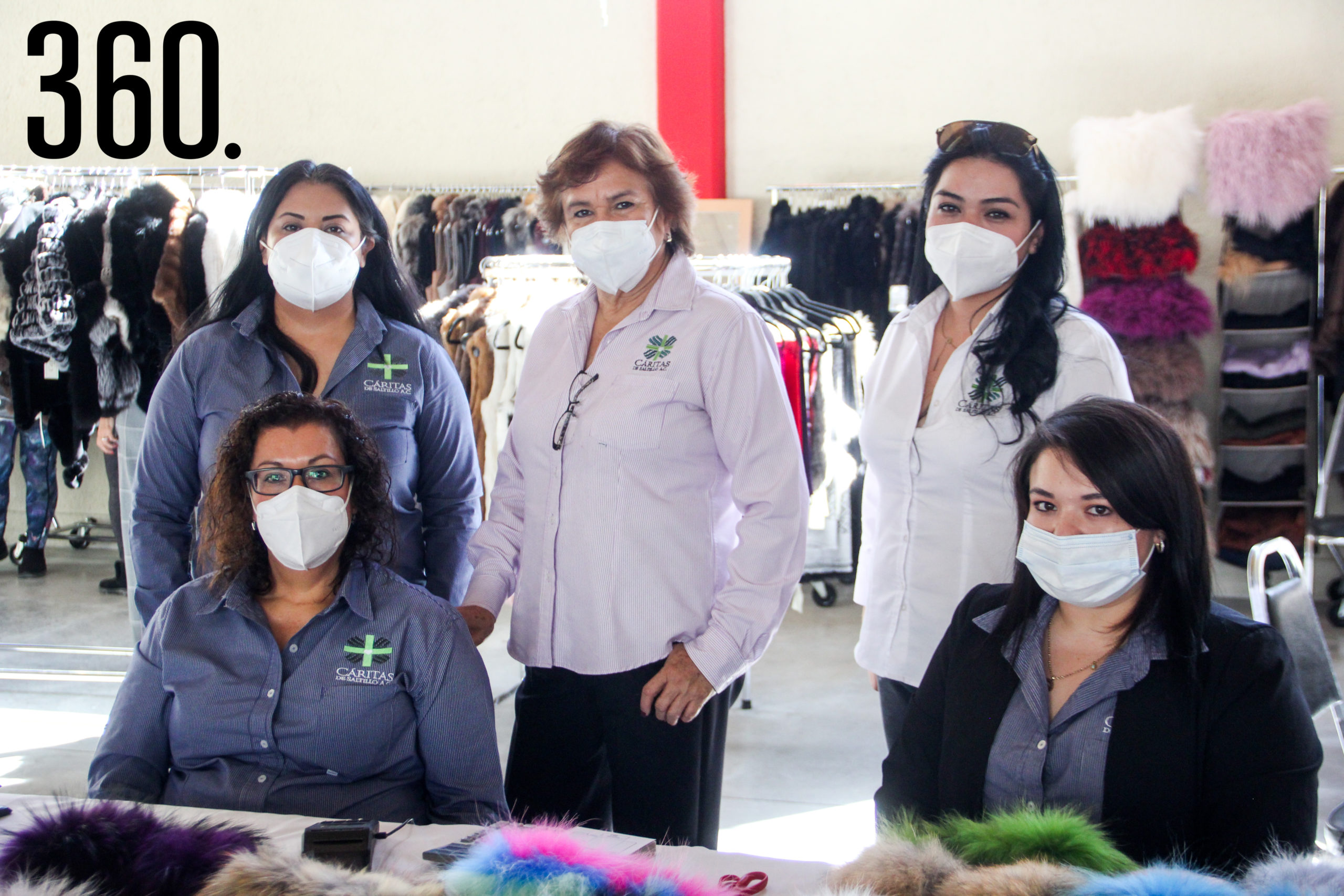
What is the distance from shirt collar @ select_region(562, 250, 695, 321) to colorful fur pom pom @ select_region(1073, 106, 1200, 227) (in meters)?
3.55

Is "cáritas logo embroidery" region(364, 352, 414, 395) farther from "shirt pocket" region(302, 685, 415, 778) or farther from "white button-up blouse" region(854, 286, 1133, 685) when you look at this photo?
"white button-up blouse" region(854, 286, 1133, 685)

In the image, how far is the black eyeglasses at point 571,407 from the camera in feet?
6.43

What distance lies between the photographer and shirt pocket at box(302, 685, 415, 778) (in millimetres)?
1783

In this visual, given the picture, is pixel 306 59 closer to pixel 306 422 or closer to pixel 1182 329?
pixel 1182 329

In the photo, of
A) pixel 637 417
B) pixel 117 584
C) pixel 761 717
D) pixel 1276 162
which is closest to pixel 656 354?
pixel 637 417

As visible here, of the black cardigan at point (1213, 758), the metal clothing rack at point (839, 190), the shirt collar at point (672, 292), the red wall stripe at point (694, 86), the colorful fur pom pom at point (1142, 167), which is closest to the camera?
the black cardigan at point (1213, 758)

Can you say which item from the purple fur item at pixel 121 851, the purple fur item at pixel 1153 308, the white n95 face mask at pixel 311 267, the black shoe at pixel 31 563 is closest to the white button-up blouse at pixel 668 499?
the white n95 face mask at pixel 311 267

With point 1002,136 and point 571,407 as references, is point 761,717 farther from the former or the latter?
point 1002,136

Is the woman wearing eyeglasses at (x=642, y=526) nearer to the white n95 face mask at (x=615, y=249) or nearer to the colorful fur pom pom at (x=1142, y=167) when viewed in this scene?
the white n95 face mask at (x=615, y=249)

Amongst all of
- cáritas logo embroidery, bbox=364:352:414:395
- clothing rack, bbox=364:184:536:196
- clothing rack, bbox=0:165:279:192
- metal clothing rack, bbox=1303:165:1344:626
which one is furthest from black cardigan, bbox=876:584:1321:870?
clothing rack, bbox=364:184:536:196

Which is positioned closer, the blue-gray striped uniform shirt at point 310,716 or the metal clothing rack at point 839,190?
the blue-gray striped uniform shirt at point 310,716

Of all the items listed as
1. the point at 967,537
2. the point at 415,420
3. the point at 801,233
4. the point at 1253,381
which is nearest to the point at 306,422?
the point at 415,420

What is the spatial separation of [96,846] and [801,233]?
475cm

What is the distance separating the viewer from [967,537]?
79.0 inches
